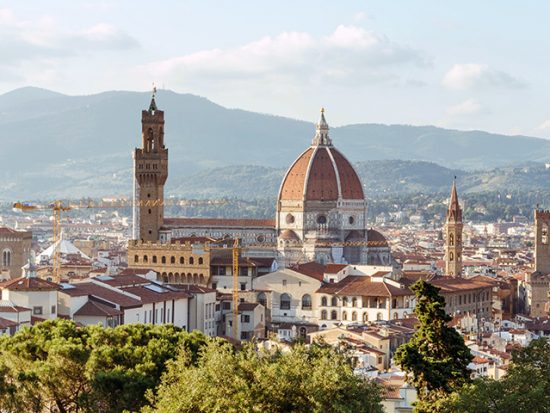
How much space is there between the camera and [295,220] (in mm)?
116750

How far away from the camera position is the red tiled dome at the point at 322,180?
385 feet

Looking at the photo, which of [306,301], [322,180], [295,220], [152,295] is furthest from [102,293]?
[322,180]

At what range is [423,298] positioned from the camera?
42344 millimetres

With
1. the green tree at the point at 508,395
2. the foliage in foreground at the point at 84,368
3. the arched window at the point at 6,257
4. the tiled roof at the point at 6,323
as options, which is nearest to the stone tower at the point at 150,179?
the arched window at the point at 6,257

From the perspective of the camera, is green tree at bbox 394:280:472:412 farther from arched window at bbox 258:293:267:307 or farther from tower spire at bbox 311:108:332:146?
tower spire at bbox 311:108:332:146

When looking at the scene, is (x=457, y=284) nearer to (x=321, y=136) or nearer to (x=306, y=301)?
(x=306, y=301)

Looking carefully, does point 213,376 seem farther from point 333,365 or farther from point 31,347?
point 31,347

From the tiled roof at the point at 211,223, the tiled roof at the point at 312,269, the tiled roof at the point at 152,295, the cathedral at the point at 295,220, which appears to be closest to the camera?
the tiled roof at the point at 152,295

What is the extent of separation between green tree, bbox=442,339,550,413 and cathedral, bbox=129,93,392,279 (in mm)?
67097

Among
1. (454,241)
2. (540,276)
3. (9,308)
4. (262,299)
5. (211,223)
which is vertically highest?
(211,223)

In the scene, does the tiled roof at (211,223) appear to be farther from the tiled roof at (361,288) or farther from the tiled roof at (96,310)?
the tiled roof at (96,310)

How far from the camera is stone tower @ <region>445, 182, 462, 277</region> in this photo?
119938mm

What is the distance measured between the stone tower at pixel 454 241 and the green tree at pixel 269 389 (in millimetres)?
79689

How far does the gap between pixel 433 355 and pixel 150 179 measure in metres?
72.3
